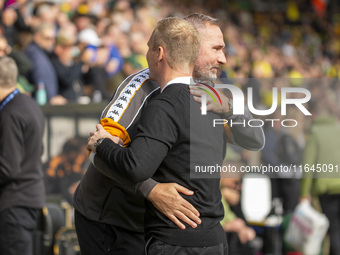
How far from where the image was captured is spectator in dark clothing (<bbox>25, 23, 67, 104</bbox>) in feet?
27.0

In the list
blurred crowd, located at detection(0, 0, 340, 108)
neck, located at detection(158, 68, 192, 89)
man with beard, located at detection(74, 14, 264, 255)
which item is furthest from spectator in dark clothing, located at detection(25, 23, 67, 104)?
neck, located at detection(158, 68, 192, 89)

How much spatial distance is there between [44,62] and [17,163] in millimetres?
3439

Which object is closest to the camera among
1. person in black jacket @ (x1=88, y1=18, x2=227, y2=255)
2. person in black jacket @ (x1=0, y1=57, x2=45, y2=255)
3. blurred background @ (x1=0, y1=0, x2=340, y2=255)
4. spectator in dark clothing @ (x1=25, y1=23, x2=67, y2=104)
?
person in black jacket @ (x1=88, y1=18, x2=227, y2=255)

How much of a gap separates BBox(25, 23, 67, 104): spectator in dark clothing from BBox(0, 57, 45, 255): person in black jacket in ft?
9.54

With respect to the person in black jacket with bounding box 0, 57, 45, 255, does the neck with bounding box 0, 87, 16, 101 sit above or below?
above

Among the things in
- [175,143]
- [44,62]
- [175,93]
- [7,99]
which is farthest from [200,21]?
[44,62]

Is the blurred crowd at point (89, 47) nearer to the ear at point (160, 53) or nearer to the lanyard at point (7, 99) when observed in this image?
the lanyard at point (7, 99)

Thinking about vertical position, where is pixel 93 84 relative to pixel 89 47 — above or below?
below

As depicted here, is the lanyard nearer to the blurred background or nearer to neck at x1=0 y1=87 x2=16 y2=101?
neck at x1=0 y1=87 x2=16 y2=101

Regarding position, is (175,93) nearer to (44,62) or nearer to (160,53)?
(160,53)

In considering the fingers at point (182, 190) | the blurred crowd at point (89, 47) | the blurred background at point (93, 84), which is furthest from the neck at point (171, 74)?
the blurred crowd at point (89, 47)

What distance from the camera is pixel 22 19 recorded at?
931cm

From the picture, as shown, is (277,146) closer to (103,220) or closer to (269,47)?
(103,220)

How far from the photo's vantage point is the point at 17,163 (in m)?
5.05
